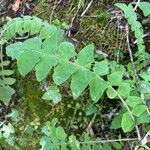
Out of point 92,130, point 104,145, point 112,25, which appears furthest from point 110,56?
point 104,145

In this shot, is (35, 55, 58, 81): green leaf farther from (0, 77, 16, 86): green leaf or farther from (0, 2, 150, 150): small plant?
(0, 77, 16, 86): green leaf

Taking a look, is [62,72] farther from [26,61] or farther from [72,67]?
[26,61]

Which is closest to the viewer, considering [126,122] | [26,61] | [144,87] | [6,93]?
[26,61]

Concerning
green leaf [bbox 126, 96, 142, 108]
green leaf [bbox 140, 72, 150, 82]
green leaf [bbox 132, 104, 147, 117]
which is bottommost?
green leaf [bbox 132, 104, 147, 117]

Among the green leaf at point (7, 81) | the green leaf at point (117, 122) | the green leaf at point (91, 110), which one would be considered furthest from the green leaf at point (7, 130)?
the green leaf at point (117, 122)

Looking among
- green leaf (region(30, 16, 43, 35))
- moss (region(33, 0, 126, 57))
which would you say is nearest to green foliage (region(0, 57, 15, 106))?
green leaf (region(30, 16, 43, 35))

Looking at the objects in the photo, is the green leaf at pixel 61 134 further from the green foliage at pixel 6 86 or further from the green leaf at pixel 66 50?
the green foliage at pixel 6 86

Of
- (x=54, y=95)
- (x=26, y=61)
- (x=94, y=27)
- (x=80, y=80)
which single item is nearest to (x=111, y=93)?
(x=80, y=80)
